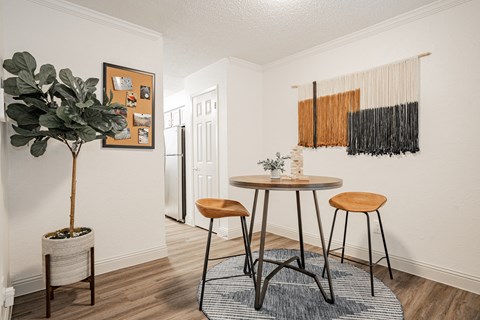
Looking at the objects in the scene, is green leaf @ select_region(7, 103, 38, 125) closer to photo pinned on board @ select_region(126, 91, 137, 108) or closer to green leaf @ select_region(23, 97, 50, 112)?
green leaf @ select_region(23, 97, 50, 112)

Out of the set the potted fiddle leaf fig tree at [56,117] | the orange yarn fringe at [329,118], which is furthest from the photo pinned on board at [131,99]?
the orange yarn fringe at [329,118]

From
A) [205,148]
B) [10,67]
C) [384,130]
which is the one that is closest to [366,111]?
[384,130]

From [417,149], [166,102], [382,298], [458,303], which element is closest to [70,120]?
[382,298]

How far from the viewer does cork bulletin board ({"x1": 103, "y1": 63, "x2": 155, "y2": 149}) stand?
2.61m

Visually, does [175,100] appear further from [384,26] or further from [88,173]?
[384,26]

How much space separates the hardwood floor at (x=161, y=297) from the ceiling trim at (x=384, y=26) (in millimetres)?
2469

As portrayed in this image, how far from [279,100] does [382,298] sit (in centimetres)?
270

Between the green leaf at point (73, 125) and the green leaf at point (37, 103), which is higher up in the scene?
the green leaf at point (37, 103)

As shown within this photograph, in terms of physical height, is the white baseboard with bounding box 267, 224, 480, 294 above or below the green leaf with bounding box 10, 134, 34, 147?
below

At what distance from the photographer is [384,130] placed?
8.78 feet

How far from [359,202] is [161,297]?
1.92 meters

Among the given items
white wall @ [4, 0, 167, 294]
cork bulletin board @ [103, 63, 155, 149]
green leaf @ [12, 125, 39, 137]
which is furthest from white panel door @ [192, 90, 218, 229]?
green leaf @ [12, 125, 39, 137]

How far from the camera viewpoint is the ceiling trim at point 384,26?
231 cm

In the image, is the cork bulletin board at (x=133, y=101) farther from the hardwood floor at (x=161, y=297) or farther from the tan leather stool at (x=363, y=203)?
the tan leather stool at (x=363, y=203)
